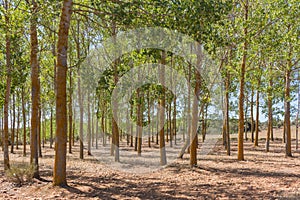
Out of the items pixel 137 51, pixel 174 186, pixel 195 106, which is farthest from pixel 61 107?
pixel 137 51

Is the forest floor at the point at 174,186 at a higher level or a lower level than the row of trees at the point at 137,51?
lower

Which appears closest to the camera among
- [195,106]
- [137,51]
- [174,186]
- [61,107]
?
[61,107]

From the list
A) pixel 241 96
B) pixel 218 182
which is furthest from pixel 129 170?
pixel 241 96

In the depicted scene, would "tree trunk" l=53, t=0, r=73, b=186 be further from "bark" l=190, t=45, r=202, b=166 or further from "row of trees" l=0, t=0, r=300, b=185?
"bark" l=190, t=45, r=202, b=166

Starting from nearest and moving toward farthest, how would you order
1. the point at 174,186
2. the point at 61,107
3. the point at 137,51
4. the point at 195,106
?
the point at 61,107
the point at 174,186
the point at 195,106
the point at 137,51

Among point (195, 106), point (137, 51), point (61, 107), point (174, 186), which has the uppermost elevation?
point (137, 51)

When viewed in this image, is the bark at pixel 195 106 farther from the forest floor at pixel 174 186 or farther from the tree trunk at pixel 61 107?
the tree trunk at pixel 61 107

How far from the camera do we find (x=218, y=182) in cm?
885

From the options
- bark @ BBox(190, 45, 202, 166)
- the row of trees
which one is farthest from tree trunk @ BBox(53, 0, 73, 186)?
bark @ BBox(190, 45, 202, 166)

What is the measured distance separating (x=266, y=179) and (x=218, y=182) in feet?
5.33

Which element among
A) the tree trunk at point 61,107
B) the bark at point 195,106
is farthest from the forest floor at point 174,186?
the bark at point 195,106

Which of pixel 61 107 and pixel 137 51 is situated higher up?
pixel 137 51

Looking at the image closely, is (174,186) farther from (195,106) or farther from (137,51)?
(137,51)

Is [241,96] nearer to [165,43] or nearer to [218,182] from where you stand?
[165,43]
